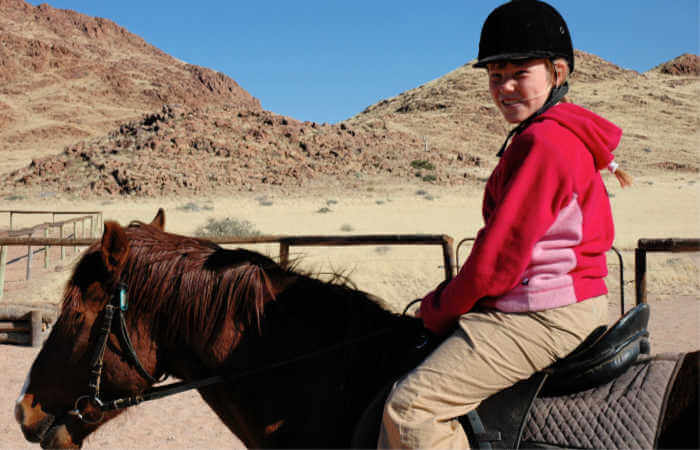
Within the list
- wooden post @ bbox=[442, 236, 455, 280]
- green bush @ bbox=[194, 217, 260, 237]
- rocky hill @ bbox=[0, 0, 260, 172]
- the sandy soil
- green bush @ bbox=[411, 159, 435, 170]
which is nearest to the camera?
the sandy soil

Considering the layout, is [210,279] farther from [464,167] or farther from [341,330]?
[464,167]

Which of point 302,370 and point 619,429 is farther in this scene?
point 302,370

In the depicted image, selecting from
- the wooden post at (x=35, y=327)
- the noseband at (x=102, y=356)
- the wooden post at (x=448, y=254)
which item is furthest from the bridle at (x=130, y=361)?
the wooden post at (x=35, y=327)

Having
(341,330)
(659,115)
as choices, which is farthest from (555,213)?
(659,115)

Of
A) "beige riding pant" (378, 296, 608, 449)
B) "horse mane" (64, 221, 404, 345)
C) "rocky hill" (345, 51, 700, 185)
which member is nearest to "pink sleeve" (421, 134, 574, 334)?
"beige riding pant" (378, 296, 608, 449)

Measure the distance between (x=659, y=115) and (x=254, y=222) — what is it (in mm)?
73896

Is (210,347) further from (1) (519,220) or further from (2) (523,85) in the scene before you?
(2) (523,85)

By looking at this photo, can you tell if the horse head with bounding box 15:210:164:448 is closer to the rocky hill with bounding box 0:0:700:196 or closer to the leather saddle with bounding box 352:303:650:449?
the leather saddle with bounding box 352:303:650:449

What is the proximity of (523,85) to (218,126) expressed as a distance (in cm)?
4424

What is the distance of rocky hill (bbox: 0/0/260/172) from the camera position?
8019 centimetres

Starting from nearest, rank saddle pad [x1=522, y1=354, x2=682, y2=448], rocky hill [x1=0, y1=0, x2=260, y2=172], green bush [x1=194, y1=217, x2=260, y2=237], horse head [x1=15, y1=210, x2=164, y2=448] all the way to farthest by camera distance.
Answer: saddle pad [x1=522, y1=354, x2=682, y2=448] < horse head [x1=15, y1=210, x2=164, y2=448] < green bush [x1=194, y1=217, x2=260, y2=237] < rocky hill [x1=0, y1=0, x2=260, y2=172]

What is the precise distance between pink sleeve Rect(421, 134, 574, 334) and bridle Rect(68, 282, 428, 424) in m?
0.42

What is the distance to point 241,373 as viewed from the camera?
209 centimetres

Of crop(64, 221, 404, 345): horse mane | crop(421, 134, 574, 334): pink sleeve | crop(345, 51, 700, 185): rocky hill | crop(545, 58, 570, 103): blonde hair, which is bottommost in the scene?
crop(64, 221, 404, 345): horse mane
